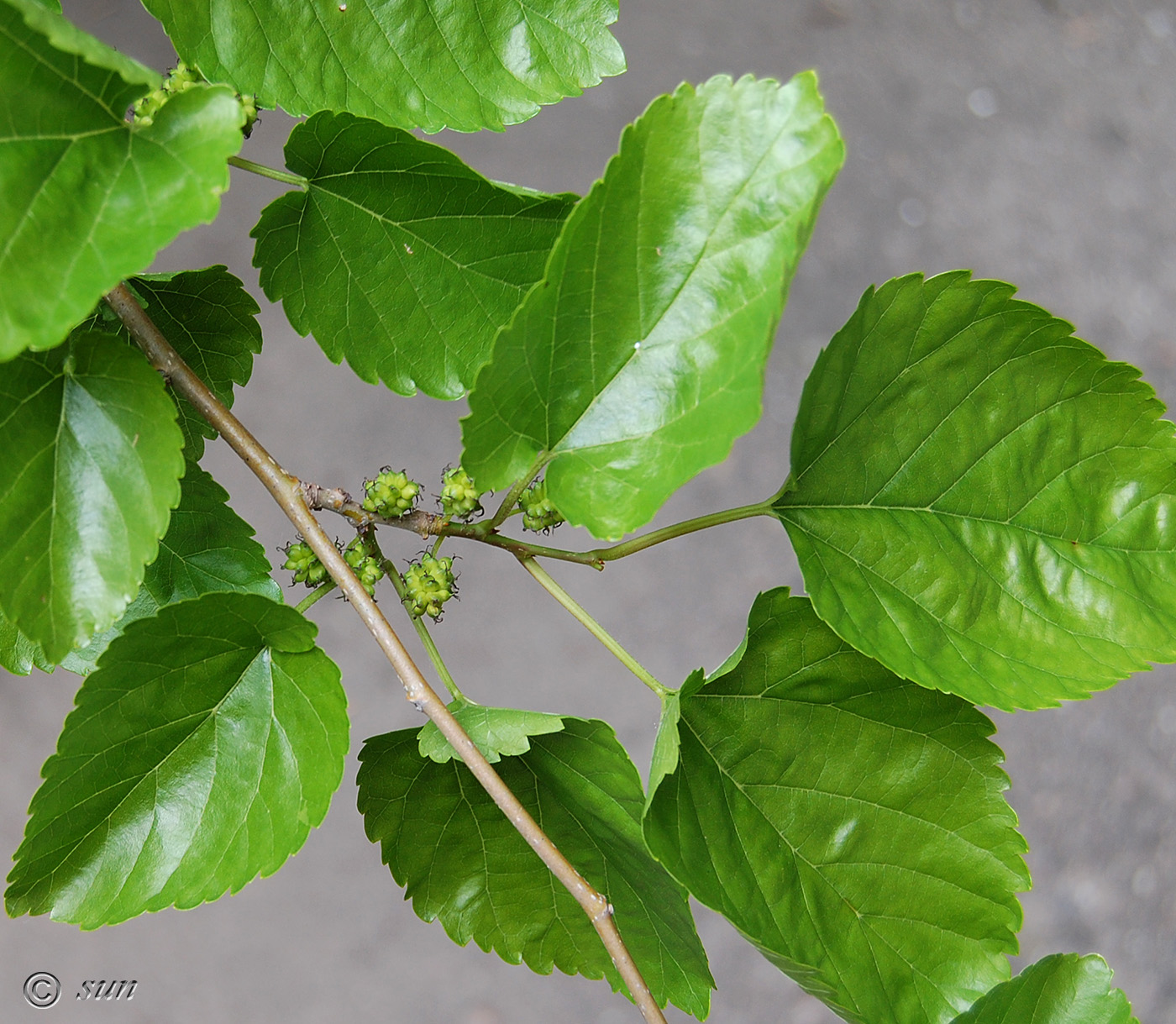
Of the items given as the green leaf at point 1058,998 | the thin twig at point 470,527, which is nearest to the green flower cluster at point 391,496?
the thin twig at point 470,527

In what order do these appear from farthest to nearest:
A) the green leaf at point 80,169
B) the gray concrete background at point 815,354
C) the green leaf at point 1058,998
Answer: the gray concrete background at point 815,354 → the green leaf at point 1058,998 → the green leaf at point 80,169

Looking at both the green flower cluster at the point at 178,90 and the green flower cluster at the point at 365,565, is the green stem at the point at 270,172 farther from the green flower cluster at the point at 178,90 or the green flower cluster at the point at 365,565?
the green flower cluster at the point at 365,565

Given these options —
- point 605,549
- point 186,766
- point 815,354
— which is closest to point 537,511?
point 605,549

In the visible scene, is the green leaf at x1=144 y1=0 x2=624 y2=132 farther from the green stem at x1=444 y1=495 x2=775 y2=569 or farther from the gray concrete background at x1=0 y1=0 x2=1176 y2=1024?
the gray concrete background at x1=0 y1=0 x2=1176 y2=1024

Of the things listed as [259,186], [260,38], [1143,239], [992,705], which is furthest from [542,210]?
[1143,239]

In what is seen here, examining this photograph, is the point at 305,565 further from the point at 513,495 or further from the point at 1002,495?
the point at 1002,495

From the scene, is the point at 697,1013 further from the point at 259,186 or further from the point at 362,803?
the point at 259,186

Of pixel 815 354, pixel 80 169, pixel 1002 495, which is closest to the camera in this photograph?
pixel 80 169
